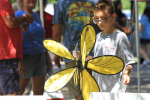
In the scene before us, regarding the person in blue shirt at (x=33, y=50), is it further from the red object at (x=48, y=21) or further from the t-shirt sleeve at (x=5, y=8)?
the red object at (x=48, y=21)

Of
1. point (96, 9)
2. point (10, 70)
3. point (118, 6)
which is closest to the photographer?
point (96, 9)

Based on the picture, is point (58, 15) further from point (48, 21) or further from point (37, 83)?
point (48, 21)

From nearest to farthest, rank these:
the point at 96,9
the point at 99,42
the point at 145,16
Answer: the point at 96,9 < the point at 99,42 < the point at 145,16

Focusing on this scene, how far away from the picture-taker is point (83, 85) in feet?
3.87

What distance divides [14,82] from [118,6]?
13.9 ft

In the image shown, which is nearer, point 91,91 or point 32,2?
point 91,91

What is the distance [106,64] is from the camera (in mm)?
1212

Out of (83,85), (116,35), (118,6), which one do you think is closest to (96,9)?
(116,35)

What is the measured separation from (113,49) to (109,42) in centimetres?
6

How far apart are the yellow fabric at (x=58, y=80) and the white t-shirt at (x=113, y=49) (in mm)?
716

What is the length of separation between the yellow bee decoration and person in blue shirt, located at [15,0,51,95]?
1.35 metres

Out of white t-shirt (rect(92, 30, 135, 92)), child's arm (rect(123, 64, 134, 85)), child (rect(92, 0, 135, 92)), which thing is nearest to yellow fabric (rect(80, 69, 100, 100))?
child's arm (rect(123, 64, 134, 85))

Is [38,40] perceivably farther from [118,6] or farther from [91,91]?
[118,6]

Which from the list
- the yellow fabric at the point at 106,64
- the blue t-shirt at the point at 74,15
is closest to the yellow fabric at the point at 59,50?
the yellow fabric at the point at 106,64
